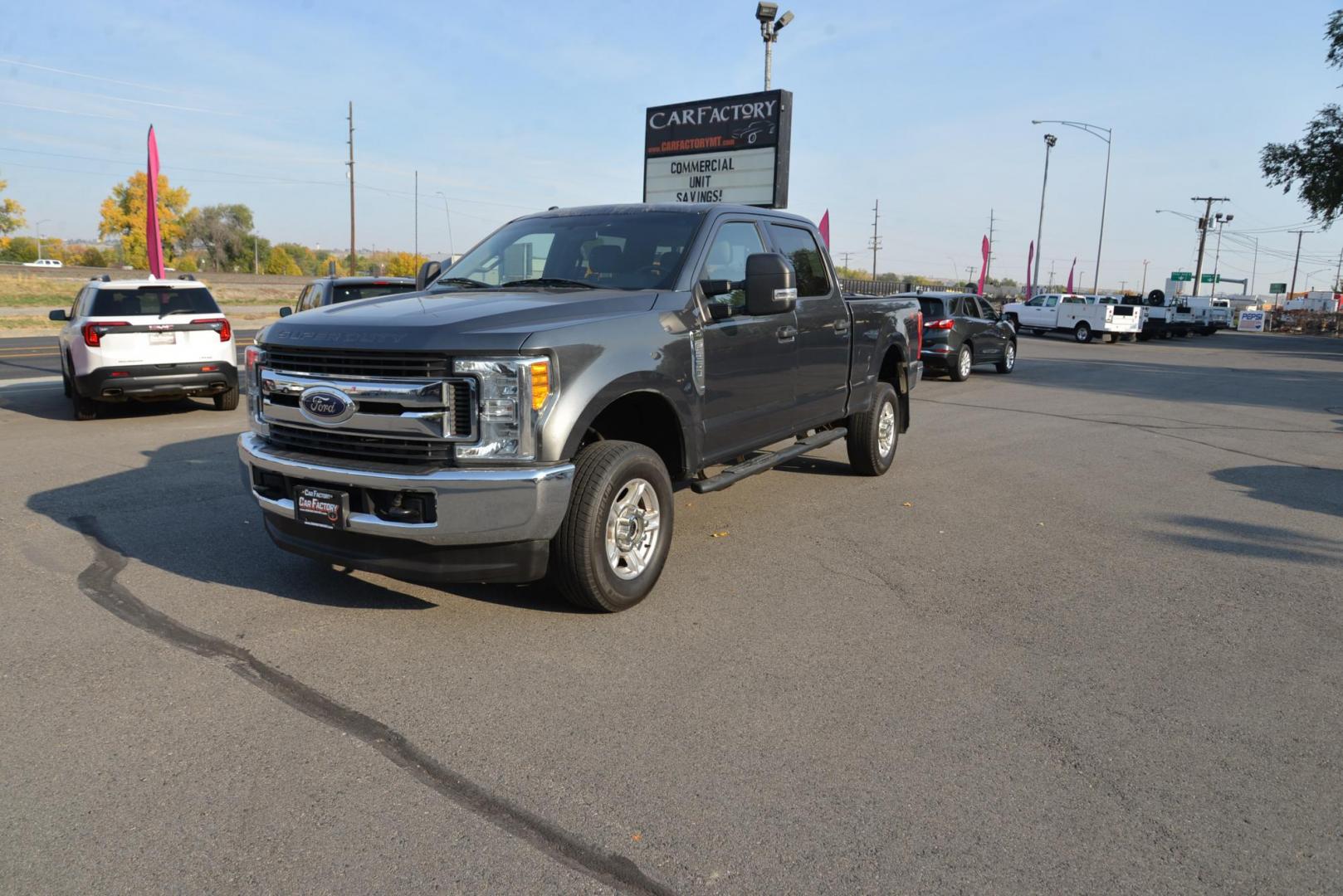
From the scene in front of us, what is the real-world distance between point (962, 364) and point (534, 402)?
1547 cm

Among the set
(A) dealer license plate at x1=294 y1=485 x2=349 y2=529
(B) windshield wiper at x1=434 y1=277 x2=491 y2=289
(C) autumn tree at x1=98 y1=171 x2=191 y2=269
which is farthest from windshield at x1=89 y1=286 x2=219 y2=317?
(C) autumn tree at x1=98 y1=171 x2=191 y2=269

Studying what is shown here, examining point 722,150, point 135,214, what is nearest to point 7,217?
point 135,214

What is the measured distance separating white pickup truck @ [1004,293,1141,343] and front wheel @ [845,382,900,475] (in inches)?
1117

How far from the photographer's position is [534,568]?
4.37 meters

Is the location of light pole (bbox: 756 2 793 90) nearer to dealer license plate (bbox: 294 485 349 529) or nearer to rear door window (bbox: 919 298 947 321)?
rear door window (bbox: 919 298 947 321)

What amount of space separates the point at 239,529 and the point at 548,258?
8.86 feet

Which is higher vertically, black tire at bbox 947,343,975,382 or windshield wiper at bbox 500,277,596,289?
windshield wiper at bbox 500,277,596,289

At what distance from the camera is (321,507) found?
14.3 ft

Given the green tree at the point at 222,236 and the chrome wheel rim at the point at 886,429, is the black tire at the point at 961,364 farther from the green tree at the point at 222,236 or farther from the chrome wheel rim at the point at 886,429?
the green tree at the point at 222,236

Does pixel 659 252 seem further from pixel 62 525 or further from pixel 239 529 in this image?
pixel 62 525

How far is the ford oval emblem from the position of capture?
435cm

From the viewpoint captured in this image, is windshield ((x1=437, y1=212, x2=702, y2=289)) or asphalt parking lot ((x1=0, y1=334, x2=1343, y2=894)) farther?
windshield ((x1=437, y1=212, x2=702, y2=289))

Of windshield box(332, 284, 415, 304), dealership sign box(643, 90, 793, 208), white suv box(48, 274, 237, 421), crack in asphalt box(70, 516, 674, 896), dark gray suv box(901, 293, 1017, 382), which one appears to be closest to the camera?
crack in asphalt box(70, 516, 674, 896)

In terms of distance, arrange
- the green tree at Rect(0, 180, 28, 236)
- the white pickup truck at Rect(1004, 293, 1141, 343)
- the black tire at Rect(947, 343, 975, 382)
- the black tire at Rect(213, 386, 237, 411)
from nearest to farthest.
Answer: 1. the black tire at Rect(213, 386, 237, 411)
2. the black tire at Rect(947, 343, 975, 382)
3. the white pickup truck at Rect(1004, 293, 1141, 343)
4. the green tree at Rect(0, 180, 28, 236)
